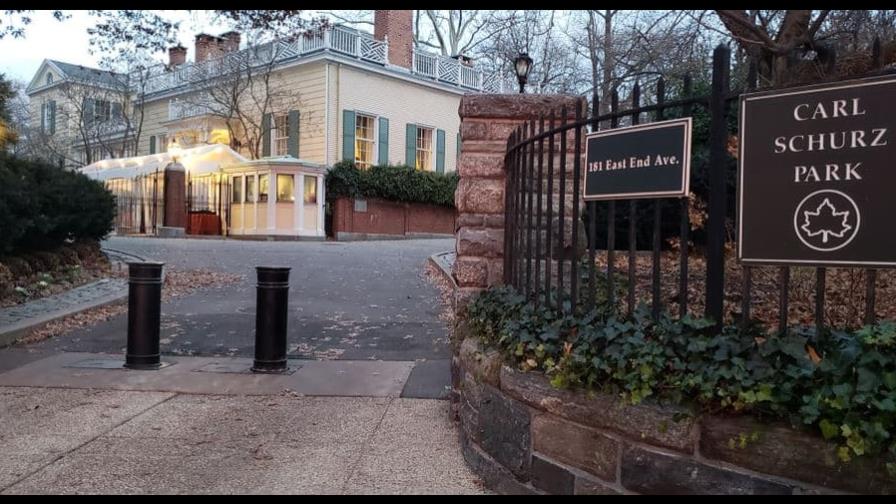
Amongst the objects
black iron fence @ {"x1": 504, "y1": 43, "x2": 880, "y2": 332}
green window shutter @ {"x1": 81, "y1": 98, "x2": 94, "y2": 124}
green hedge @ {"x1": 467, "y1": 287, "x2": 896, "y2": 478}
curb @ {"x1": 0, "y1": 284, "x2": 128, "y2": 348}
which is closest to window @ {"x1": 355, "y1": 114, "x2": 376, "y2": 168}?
green window shutter @ {"x1": 81, "y1": 98, "x2": 94, "y2": 124}

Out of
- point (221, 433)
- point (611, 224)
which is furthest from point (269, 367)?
point (611, 224)

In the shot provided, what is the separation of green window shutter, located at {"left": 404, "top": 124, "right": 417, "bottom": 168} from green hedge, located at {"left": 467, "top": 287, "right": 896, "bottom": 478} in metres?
25.0

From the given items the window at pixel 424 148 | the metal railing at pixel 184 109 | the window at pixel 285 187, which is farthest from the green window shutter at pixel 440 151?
the metal railing at pixel 184 109

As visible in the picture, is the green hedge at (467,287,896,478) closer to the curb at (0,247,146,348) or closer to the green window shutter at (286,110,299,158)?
the curb at (0,247,146,348)

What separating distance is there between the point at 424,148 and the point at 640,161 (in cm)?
2637

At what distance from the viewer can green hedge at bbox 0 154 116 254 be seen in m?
9.37

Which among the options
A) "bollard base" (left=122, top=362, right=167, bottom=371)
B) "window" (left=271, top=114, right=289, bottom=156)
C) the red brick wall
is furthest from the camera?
"window" (left=271, top=114, right=289, bottom=156)

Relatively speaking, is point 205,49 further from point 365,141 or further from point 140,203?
point 365,141

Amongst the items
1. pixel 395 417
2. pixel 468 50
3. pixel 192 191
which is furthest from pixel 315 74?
pixel 395 417

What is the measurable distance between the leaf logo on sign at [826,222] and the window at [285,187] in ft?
70.4

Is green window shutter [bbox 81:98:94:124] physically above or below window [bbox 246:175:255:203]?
above

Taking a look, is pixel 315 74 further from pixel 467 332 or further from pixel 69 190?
pixel 467 332

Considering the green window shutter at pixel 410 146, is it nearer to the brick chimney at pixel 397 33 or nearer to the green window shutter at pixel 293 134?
the brick chimney at pixel 397 33
